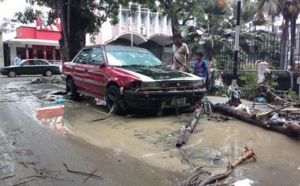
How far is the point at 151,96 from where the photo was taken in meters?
6.29

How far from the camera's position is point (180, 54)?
345 inches

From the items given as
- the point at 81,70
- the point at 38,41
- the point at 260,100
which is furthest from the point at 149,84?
the point at 38,41

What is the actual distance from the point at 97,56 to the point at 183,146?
4.14 metres

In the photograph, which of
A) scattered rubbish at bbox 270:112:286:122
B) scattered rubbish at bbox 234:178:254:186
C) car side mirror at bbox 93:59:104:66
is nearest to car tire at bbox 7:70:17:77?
car side mirror at bbox 93:59:104:66

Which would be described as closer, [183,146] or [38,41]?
[183,146]

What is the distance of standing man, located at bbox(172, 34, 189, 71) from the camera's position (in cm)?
870

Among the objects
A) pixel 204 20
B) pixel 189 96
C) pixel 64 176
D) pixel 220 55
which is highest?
pixel 204 20

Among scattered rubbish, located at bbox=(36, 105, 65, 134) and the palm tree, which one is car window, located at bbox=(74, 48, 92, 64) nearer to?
scattered rubbish, located at bbox=(36, 105, 65, 134)

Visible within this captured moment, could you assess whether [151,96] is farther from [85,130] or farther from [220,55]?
[220,55]

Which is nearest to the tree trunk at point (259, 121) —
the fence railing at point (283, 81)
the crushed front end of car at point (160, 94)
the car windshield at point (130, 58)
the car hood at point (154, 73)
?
the crushed front end of car at point (160, 94)

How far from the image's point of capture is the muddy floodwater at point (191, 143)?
382cm

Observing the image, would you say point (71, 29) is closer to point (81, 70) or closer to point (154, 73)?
point (81, 70)

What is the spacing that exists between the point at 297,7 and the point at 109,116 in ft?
52.4

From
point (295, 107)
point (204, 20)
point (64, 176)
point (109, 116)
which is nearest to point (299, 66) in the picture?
point (295, 107)
